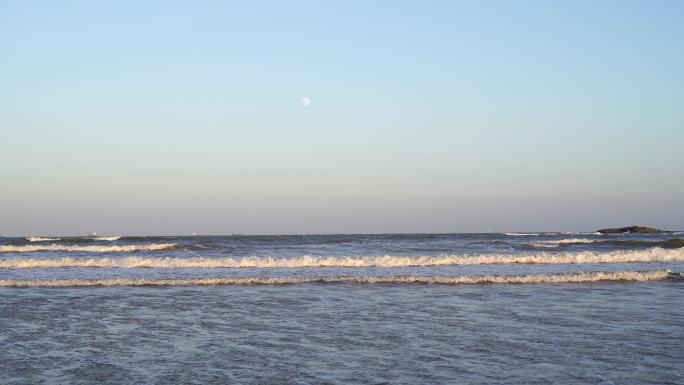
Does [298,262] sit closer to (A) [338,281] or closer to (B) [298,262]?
(B) [298,262]

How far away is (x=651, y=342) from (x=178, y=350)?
7.81 m

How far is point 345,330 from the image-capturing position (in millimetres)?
10992

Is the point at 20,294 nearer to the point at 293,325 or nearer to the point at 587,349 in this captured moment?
the point at 293,325

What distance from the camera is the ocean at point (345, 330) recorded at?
7906 mm

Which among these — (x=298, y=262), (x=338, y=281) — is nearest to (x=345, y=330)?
(x=338, y=281)

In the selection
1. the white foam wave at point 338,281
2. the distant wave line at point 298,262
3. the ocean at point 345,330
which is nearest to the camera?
the ocean at point 345,330

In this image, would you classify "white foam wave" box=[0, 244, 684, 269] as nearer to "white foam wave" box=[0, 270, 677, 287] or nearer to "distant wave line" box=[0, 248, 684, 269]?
"distant wave line" box=[0, 248, 684, 269]

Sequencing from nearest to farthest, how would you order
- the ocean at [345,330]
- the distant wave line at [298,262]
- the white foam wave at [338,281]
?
the ocean at [345,330] → the white foam wave at [338,281] → the distant wave line at [298,262]

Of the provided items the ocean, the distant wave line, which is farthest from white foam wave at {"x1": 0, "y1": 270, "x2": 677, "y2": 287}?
the distant wave line

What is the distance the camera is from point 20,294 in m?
17.0

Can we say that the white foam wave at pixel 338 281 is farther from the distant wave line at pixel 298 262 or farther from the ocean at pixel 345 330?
the distant wave line at pixel 298 262

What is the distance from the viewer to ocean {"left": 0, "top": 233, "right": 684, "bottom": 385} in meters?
7.91

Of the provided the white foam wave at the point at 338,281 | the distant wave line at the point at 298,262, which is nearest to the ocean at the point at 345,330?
the white foam wave at the point at 338,281

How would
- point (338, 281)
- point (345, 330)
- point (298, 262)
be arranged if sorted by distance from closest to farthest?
point (345, 330) < point (338, 281) < point (298, 262)
